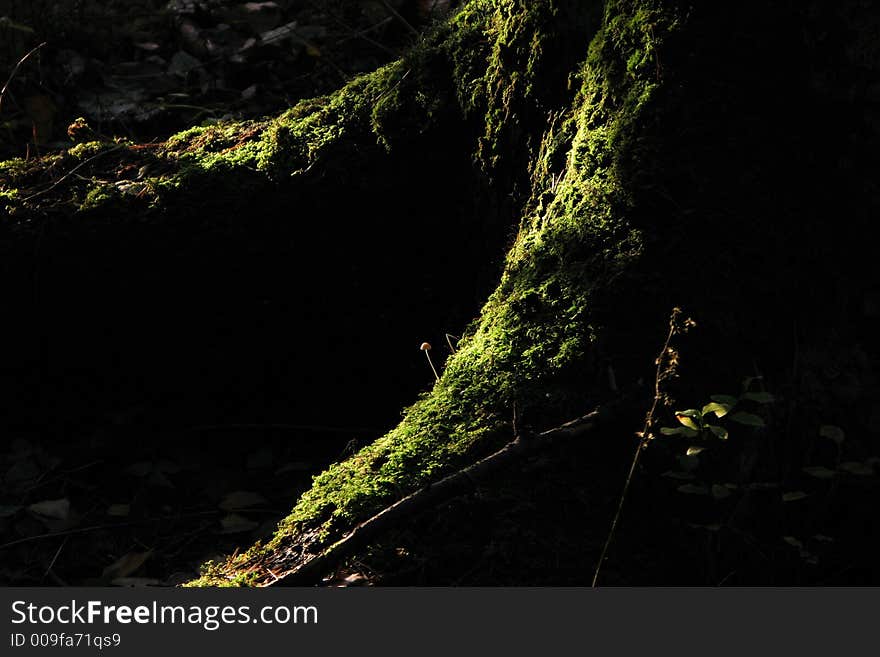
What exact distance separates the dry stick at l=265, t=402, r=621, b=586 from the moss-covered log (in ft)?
0.24

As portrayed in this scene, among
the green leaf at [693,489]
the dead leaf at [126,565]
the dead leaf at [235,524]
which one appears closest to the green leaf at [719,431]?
the green leaf at [693,489]

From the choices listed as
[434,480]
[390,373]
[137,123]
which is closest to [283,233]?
[390,373]

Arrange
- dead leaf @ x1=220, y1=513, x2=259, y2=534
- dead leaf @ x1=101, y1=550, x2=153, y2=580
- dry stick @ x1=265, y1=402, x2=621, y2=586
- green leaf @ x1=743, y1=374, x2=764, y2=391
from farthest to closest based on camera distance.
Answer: dead leaf @ x1=220, y1=513, x2=259, y2=534 → dead leaf @ x1=101, y1=550, x2=153, y2=580 → green leaf @ x1=743, y1=374, x2=764, y2=391 → dry stick @ x1=265, y1=402, x2=621, y2=586

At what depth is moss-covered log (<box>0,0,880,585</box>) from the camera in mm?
2023

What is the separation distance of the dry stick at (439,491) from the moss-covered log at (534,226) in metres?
0.07

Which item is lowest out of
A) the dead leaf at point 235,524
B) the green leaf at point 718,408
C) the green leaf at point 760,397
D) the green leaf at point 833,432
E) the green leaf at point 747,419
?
the dead leaf at point 235,524

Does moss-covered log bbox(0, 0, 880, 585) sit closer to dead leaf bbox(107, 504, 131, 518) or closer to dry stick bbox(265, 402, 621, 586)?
dry stick bbox(265, 402, 621, 586)

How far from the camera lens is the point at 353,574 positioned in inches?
69.7

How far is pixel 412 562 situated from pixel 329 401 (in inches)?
62.6

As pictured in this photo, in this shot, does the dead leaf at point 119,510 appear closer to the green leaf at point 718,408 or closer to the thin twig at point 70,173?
the thin twig at point 70,173

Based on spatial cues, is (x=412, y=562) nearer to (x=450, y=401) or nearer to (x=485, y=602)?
(x=485, y=602)

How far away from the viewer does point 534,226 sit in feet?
8.32

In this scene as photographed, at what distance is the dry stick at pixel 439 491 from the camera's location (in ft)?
5.68

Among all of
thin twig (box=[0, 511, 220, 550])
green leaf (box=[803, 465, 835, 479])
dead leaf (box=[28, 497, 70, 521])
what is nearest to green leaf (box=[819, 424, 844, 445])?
green leaf (box=[803, 465, 835, 479])
